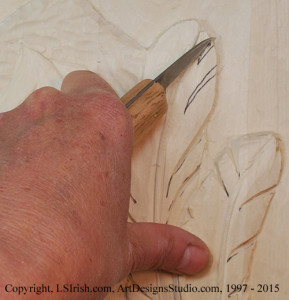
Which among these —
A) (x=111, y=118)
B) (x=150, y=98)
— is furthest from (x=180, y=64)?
(x=111, y=118)

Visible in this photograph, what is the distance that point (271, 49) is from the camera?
1.02m

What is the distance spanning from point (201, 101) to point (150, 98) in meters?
0.13

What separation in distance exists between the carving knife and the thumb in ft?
0.70

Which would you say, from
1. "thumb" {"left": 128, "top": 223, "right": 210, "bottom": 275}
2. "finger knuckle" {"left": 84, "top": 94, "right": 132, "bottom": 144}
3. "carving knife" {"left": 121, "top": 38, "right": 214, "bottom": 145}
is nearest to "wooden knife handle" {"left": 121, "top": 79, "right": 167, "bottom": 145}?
"carving knife" {"left": 121, "top": 38, "right": 214, "bottom": 145}

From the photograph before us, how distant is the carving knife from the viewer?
933 millimetres

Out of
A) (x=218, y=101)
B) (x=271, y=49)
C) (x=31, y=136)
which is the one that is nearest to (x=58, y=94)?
(x=31, y=136)

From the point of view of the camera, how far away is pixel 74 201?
690 millimetres

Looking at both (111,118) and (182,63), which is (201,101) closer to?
(182,63)

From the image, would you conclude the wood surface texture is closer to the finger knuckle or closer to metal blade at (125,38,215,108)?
metal blade at (125,38,215,108)

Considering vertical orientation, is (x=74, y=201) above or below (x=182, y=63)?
below

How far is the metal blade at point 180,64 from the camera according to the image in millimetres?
1011

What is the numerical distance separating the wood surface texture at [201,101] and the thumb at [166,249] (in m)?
0.03

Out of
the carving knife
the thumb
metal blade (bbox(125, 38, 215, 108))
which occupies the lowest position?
the thumb

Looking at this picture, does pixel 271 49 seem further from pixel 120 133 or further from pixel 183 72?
pixel 120 133
